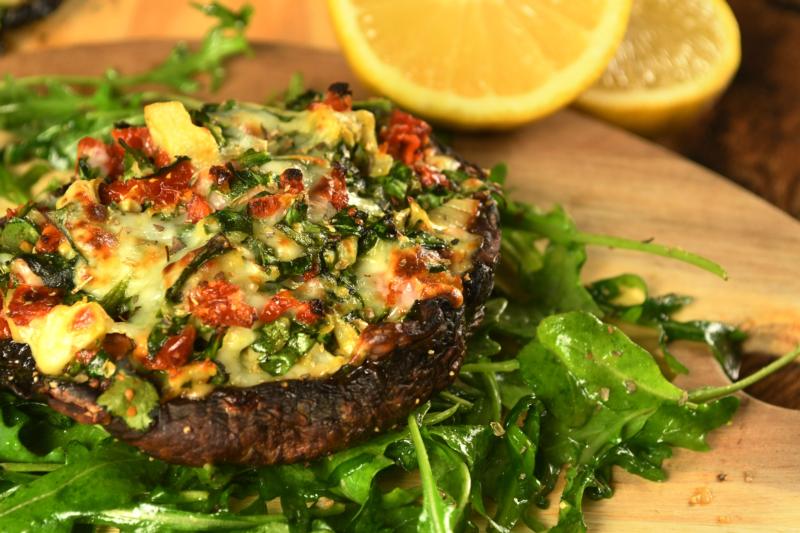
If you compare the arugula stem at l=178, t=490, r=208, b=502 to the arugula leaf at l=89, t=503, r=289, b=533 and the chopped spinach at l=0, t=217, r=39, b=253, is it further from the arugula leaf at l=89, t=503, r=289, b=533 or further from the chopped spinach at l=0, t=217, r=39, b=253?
the chopped spinach at l=0, t=217, r=39, b=253

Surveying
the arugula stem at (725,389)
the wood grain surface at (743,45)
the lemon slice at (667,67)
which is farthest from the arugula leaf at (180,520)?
the wood grain surface at (743,45)

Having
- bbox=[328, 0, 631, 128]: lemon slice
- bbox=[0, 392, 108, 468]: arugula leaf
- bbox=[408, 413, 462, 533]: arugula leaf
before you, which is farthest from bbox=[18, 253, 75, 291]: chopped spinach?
bbox=[328, 0, 631, 128]: lemon slice

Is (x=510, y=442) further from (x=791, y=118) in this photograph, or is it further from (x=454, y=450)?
(x=791, y=118)

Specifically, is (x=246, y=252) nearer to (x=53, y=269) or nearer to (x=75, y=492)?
(x=53, y=269)

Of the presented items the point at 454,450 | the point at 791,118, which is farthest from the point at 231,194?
the point at 791,118

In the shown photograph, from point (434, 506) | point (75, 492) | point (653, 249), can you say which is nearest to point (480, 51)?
point (653, 249)

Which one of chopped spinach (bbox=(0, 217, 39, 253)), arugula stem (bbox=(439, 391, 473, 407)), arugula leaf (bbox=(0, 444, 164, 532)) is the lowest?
arugula leaf (bbox=(0, 444, 164, 532))
